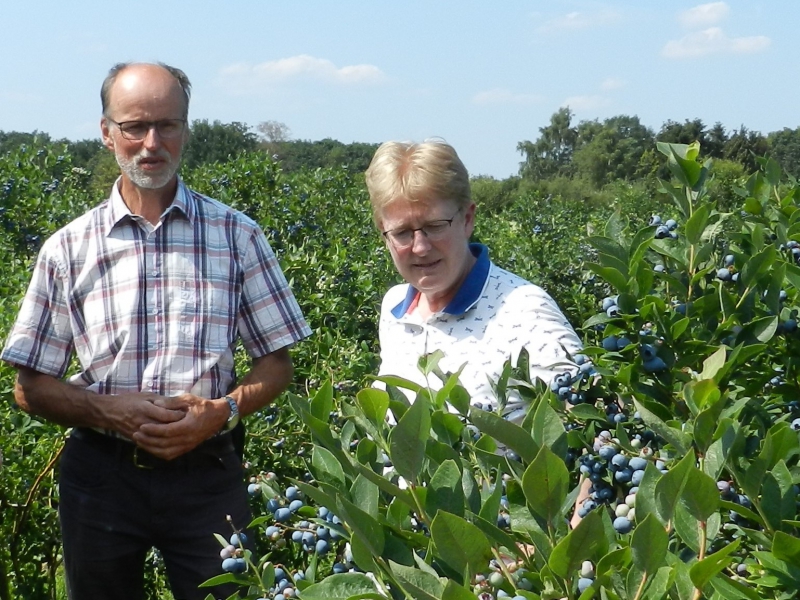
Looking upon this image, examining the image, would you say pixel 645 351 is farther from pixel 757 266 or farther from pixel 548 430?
pixel 548 430

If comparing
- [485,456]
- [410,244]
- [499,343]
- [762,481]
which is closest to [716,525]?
[762,481]

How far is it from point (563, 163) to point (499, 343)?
247 feet

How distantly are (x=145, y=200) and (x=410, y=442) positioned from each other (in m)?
1.99

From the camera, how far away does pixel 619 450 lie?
1388mm

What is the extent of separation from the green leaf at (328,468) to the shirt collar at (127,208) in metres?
1.78

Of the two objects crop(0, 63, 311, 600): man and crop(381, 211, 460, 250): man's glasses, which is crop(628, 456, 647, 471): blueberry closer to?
crop(381, 211, 460, 250): man's glasses

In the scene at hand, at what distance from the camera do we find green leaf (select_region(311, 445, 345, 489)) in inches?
46.3

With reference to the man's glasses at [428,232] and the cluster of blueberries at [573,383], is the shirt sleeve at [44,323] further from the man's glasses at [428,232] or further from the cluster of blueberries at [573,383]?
the cluster of blueberries at [573,383]

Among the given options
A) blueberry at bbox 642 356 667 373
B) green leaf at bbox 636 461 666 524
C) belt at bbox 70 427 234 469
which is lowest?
belt at bbox 70 427 234 469

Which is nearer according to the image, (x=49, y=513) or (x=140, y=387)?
(x=140, y=387)

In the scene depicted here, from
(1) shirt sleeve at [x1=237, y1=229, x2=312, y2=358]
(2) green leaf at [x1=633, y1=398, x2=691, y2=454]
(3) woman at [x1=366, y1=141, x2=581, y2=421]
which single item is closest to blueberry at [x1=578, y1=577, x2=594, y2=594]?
(2) green leaf at [x1=633, y1=398, x2=691, y2=454]

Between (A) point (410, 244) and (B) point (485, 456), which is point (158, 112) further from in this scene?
(B) point (485, 456)

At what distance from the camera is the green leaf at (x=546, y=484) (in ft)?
2.98

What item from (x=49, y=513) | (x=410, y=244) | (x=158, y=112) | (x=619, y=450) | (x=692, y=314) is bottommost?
(x=49, y=513)
